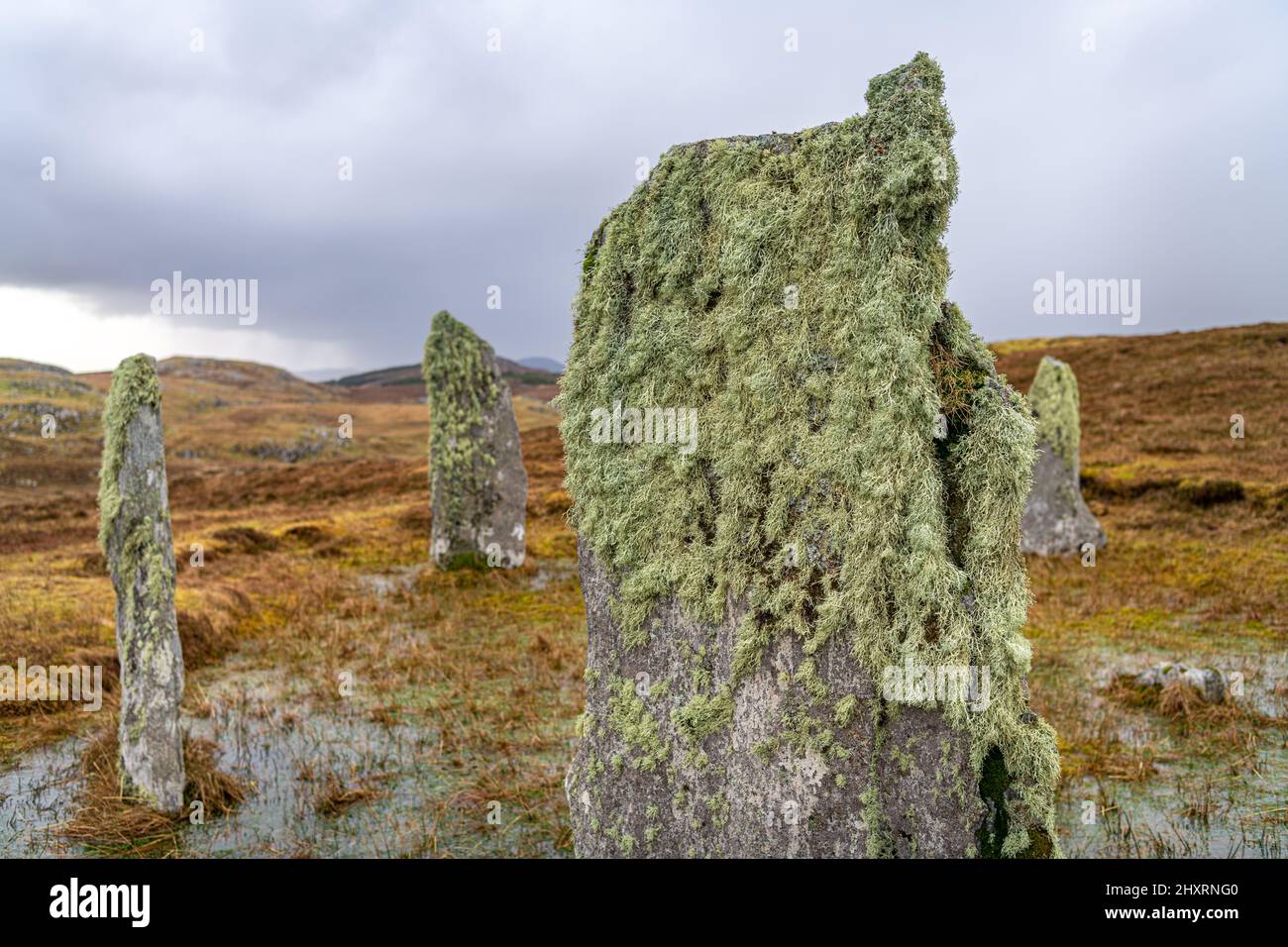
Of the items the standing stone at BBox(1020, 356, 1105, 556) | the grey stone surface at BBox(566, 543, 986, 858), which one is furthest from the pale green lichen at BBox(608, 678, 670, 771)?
the standing stone at BBox(1020, 356, 1105, 556)

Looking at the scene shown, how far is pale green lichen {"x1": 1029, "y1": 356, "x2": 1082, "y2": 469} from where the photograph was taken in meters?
18.0

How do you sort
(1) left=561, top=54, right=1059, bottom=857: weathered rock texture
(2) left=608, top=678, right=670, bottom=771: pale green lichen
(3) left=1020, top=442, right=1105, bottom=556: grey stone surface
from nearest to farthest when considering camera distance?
(1) left=561, top=54, right=1059, bottom=857: weathered rock texture < (2) left=608, top=678, right=670, bottom=771: pale green lichen < (3) left=1020, top=442, right=1105, bottom=556: grey stone surface

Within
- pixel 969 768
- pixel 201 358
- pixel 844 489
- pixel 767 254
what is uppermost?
pixel 201 358

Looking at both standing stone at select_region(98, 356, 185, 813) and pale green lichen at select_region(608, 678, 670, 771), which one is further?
standing stone at select_region(98, 356, 185, 813)

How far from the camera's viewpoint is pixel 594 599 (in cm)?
519

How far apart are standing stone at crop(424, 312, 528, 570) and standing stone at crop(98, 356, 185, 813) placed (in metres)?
10.3

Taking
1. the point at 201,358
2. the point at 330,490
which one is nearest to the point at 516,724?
the point at 330,490

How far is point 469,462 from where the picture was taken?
1756 centimetres

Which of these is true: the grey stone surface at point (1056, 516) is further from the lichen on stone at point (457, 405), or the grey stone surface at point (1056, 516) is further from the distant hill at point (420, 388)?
the distant hill at point (420, 388)

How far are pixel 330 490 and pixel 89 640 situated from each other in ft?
79.6

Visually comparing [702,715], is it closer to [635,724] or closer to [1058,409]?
[635,724]

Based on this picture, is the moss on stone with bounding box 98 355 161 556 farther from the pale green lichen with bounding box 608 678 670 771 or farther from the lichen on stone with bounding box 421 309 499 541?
the lichen on stone with bounding box 421 309 499 541

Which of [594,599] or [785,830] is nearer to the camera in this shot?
[785,830]
